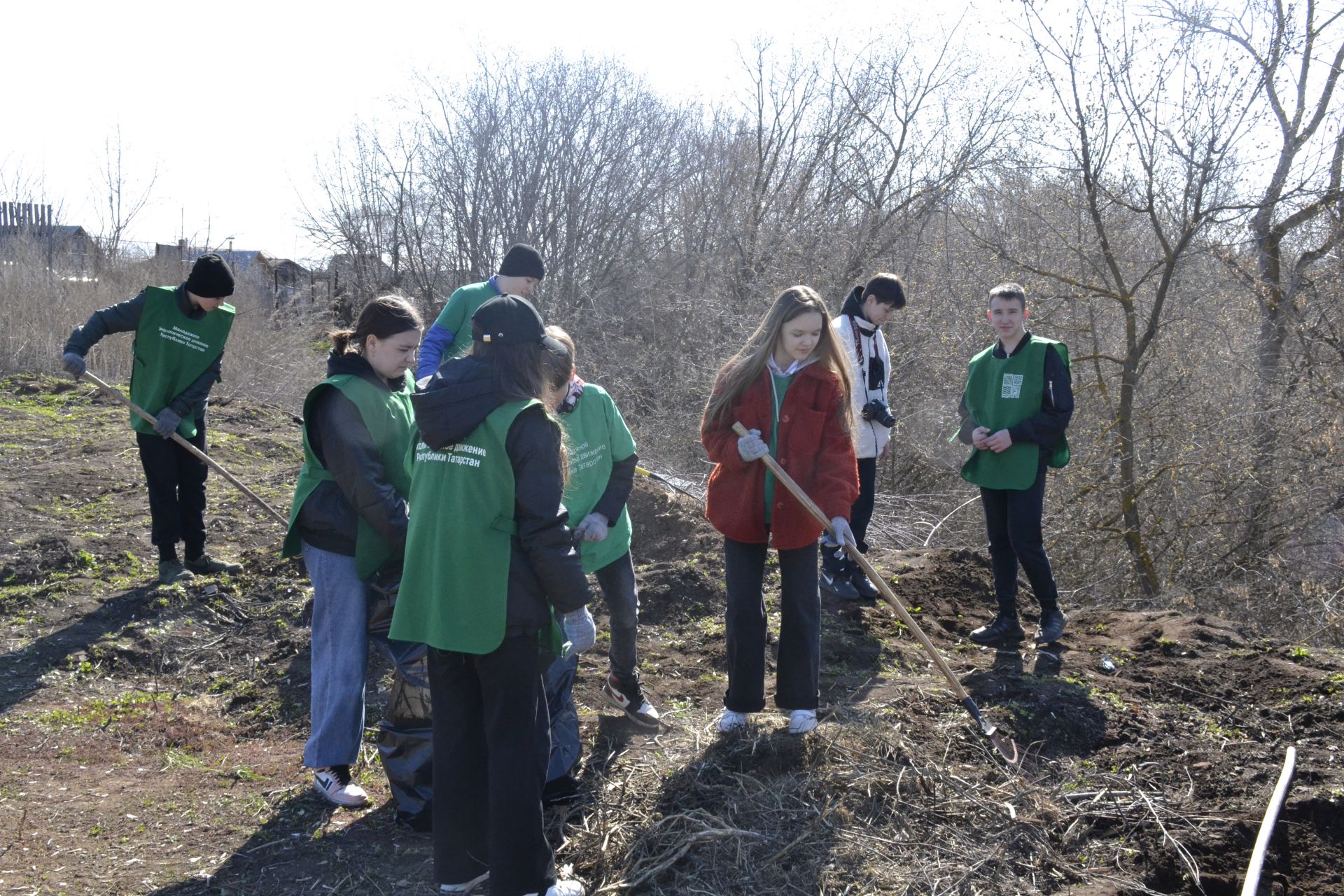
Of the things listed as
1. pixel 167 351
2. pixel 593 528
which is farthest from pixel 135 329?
pixel 593 528

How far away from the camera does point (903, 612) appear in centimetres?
432

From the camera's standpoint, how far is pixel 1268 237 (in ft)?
32.5

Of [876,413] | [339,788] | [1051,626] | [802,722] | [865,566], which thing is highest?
[876,413]

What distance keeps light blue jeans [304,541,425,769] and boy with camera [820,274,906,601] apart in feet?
9.76

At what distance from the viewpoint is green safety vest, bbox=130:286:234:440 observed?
6.29 m

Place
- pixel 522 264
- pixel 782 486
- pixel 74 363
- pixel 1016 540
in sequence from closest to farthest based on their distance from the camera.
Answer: pixel 782 486, pixel 522 264, pixel 1016 540, pixel 74 363

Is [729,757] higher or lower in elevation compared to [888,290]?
lower

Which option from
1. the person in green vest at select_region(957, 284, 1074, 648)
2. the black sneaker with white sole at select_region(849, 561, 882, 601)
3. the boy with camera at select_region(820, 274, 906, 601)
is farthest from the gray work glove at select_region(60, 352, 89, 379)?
the person in green vest at select_region(957, 284, 1074, 648)

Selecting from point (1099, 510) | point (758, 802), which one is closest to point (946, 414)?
point (1099, 510)

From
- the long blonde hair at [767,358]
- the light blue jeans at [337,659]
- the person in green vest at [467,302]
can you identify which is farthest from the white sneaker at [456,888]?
the person in green vest at [467,302]

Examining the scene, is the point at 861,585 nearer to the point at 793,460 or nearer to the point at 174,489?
the point at 793,460

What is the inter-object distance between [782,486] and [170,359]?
4221mm

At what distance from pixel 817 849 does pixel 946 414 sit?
8.75 metres

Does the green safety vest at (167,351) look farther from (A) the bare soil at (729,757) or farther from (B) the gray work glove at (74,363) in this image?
(A) the bare soil at (729,757)
